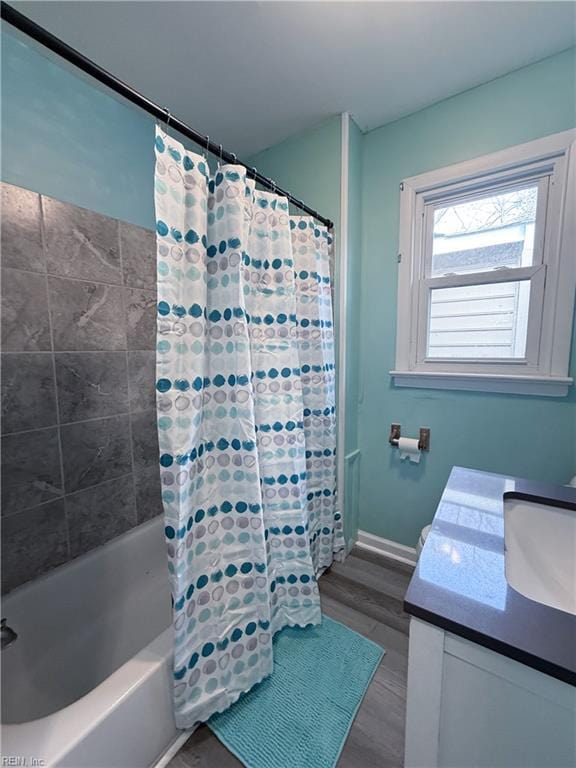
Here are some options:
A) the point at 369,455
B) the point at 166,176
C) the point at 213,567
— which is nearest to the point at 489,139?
the point at 166,176

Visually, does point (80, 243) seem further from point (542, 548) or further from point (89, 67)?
point (542, 548)

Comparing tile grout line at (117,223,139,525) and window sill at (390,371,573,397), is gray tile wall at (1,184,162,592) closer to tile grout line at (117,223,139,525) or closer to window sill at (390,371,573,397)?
tile grout line at (117,223,139,525)

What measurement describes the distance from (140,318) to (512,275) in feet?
6.16

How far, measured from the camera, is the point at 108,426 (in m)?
1.43

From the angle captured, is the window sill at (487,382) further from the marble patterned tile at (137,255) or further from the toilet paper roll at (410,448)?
the marble patterned tile at (137,255)

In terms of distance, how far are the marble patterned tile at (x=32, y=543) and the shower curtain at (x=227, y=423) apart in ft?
2.40

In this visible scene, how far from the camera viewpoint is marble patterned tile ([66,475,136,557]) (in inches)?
51.6

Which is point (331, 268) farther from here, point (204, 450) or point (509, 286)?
point (204, 450)

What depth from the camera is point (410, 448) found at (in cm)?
166

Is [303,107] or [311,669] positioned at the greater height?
[303,107]

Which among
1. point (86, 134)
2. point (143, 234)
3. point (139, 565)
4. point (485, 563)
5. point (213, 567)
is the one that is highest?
point (86, 134)

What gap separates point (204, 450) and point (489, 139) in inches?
75.6

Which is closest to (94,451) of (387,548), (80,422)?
(80,422)

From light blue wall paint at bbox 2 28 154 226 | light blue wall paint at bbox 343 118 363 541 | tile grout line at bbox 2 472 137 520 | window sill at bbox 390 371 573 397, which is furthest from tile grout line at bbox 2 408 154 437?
window sill at bbox 390 371 573 397
